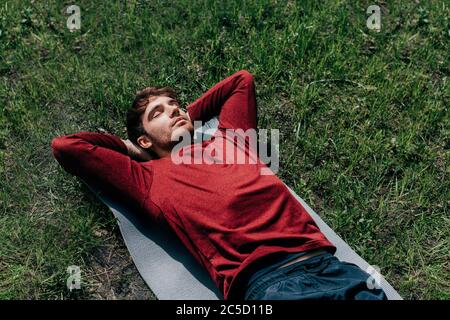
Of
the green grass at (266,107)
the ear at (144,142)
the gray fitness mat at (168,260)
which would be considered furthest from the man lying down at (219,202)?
the green grass at (266,107)

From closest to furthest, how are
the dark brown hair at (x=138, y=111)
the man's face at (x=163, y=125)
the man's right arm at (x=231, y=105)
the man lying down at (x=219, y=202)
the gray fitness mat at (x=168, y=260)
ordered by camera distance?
the man lying down at (x=219, y=202) → the gray fitness mat at (x=168, y=260) → the man's face at (x=163, y=125) → the dark brown hair at (x=138, y=111) → the man's right arm at (x=231, y=105)

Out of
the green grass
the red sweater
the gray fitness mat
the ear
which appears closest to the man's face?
the ear

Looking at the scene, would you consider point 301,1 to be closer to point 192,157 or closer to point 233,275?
point 192,157

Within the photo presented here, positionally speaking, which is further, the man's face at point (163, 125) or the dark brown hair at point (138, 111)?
the dark brown hair at point (138, 111)

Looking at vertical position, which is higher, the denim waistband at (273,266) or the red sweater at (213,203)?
the red sweater at (213,203)

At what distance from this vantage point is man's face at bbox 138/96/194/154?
3947 mm

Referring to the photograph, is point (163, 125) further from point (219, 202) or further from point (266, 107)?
point (266, 107)

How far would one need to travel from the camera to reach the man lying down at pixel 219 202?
11.1 feet

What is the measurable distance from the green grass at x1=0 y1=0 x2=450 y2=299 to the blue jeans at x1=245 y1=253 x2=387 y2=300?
74cm

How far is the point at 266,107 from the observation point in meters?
4.98

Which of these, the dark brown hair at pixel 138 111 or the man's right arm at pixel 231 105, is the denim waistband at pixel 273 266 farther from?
the dark brown hair at pixel 138 111

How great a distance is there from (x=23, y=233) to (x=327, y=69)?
120 inches

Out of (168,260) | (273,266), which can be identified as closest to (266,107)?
(168,260)
